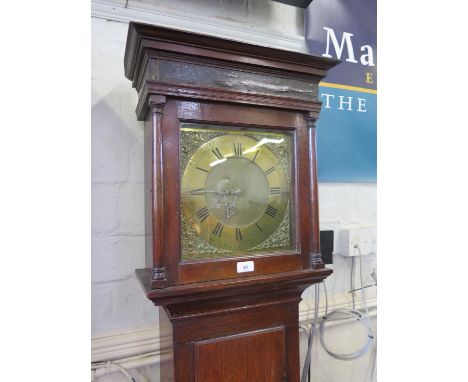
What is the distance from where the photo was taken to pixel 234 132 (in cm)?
79

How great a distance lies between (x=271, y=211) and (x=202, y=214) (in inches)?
7.6

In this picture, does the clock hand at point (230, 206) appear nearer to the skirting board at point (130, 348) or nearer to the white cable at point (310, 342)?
the skirting board at point (130, 348)

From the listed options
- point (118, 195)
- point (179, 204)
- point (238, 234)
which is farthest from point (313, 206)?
point (118, 195)

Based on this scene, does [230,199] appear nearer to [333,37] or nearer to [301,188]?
[301,188]

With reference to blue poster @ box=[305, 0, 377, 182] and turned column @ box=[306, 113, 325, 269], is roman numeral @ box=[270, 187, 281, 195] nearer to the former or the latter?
turned column @ box=[306, 113, 325, 269]

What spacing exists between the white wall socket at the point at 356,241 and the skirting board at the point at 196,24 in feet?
2.58

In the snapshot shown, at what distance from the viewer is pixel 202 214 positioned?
75 centimetres

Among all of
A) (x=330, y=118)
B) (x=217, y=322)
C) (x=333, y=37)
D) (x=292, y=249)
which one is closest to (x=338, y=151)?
(x=330, y=118)

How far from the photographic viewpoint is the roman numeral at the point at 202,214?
749 millimetres

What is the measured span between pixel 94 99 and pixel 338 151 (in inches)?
37.8

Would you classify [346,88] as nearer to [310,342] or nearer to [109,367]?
[310,342]

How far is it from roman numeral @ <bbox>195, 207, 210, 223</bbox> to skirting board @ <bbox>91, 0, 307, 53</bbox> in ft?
2.10

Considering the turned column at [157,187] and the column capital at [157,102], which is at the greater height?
the column capital at [157,102]

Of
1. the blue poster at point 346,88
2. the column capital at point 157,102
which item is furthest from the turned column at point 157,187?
the blue poster at point 346,88
